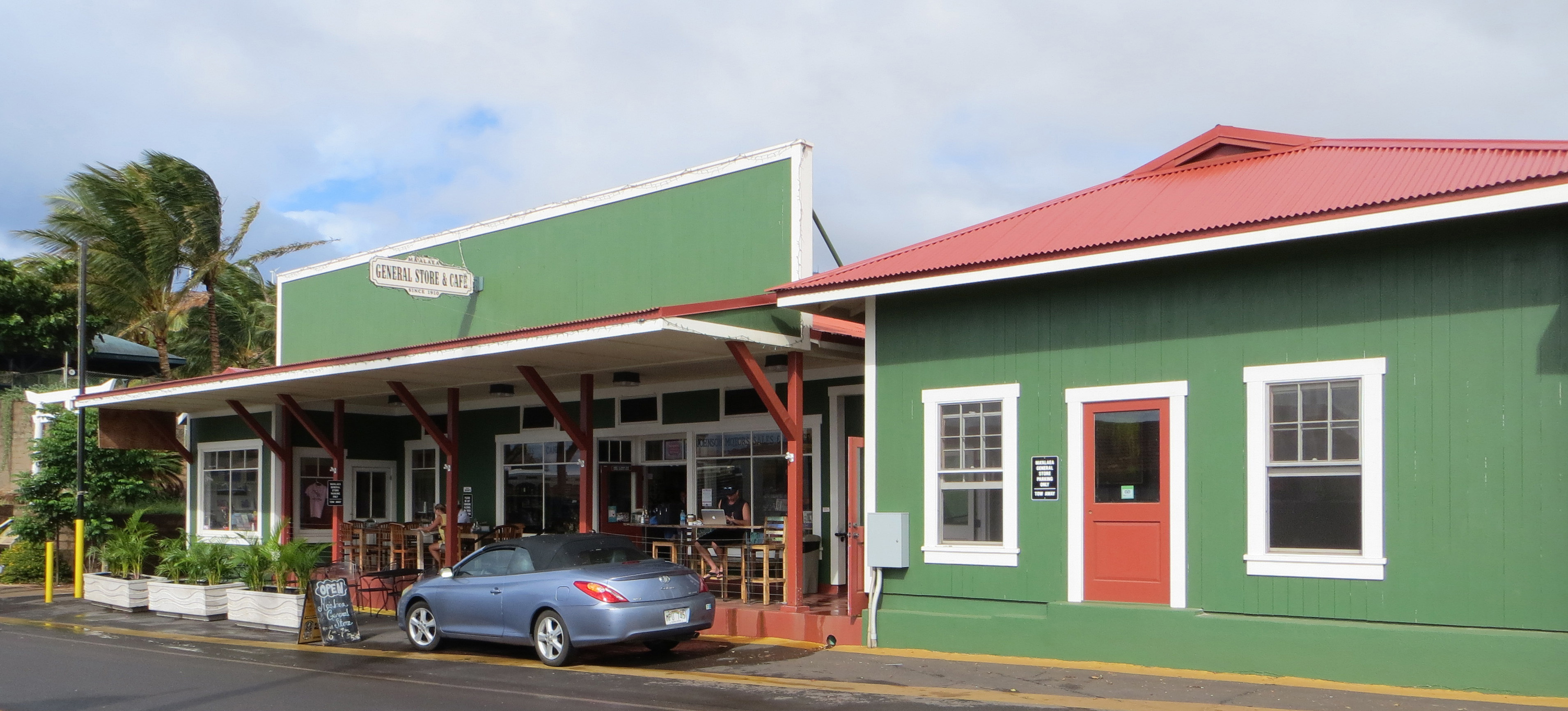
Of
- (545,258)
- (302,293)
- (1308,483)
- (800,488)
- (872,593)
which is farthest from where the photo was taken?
(302,293)

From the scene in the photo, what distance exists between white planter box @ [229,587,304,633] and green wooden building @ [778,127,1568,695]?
8173 millimetres

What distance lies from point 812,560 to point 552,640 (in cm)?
474

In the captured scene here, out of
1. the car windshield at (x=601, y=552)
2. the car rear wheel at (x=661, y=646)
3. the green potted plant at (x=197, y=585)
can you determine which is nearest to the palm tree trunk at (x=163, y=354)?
the green potted plant at (x=197, y=585)

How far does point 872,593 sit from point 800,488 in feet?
4.99

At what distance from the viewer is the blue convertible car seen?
11.9 meters

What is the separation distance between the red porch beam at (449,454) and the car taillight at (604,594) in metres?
6.23

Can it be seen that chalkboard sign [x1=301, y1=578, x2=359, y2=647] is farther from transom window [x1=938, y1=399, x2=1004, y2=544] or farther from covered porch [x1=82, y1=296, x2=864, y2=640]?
transom window [x1=938, y1=399, x2=1004, y2=544]

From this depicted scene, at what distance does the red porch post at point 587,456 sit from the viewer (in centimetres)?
1587

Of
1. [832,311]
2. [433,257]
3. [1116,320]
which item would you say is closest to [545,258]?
[433,257]

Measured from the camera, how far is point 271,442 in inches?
850

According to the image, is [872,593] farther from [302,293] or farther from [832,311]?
[302,293]

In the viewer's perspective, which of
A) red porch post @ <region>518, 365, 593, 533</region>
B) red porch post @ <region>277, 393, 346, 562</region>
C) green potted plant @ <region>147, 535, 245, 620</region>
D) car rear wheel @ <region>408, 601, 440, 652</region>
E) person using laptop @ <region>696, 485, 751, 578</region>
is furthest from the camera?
red porch post @ <region>277, 393, 346, 562</region>

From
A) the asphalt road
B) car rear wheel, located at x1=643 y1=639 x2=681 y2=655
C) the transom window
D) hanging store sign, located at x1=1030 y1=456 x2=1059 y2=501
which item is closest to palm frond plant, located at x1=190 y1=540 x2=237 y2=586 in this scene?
the asphalt road

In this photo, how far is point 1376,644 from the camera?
973 centimetres
